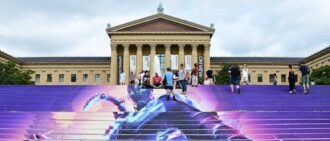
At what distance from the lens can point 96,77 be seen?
78375mm

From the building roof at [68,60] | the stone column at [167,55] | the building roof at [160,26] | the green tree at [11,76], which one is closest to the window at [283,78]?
the building roof at [160,26]

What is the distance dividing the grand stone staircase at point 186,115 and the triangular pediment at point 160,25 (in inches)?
1774

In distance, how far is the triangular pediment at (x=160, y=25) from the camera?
225 feet

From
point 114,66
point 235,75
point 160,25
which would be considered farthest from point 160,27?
point 235,75

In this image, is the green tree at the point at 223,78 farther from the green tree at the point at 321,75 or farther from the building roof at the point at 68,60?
the building roof at the point at 68,60

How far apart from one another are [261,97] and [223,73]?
139 feet

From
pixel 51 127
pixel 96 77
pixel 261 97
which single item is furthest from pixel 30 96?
pixel 96 77

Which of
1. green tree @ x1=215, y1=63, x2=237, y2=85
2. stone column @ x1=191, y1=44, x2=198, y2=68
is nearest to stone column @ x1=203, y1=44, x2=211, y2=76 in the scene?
stone column @ x1=191, y1=44, x2=198, y2=68

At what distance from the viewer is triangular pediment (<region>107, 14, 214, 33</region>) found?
225 feet

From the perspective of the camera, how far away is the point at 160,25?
6969 cm

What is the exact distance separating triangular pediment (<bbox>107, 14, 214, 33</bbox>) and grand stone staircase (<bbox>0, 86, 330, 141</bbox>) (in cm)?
4506

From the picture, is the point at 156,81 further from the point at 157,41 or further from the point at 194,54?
the point at 194,54

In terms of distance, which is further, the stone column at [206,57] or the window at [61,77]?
the window at [61,77]

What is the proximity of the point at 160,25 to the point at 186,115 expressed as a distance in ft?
171
